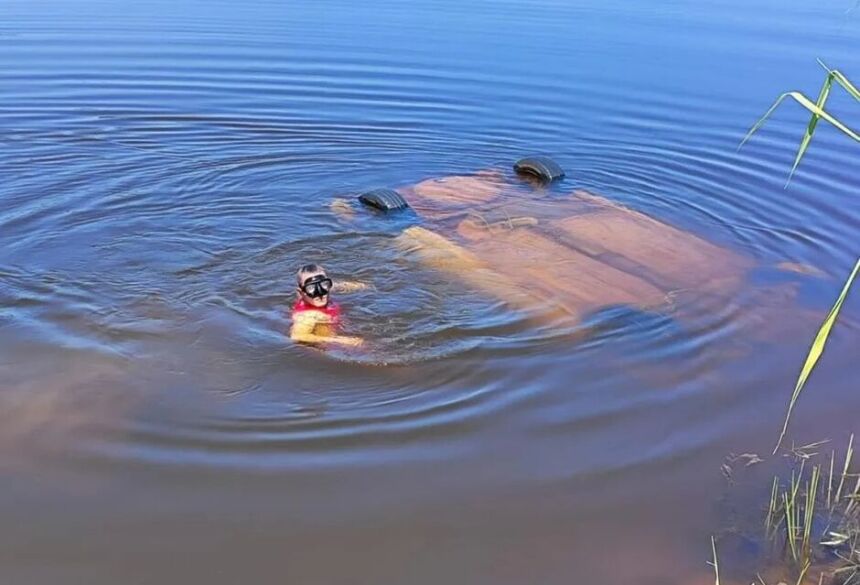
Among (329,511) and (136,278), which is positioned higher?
(136,278)

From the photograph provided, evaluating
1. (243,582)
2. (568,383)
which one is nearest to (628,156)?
(568,383)

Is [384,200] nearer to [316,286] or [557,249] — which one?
[557,249]

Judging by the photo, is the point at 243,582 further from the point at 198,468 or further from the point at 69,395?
the point at 69,395

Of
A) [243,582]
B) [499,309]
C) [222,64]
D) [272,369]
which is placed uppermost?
[222,64]

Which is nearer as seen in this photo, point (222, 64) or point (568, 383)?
point (568, 383)

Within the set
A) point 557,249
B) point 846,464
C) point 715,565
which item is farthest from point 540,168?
point 715,565

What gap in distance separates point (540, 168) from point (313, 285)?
3978 millimetres

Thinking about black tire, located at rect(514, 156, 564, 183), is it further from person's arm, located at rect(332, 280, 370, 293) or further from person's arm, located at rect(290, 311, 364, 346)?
person's arm, located at rect(290, 311, 364, 346)

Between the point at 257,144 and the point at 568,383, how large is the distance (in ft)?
18.3

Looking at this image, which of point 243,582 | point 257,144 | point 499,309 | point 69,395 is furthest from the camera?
point 257,144

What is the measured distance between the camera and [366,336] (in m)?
6.21

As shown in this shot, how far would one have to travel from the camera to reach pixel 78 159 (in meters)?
9.12

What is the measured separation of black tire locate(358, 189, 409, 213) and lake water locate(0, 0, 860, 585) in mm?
209

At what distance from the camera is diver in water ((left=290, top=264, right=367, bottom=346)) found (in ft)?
19.7
